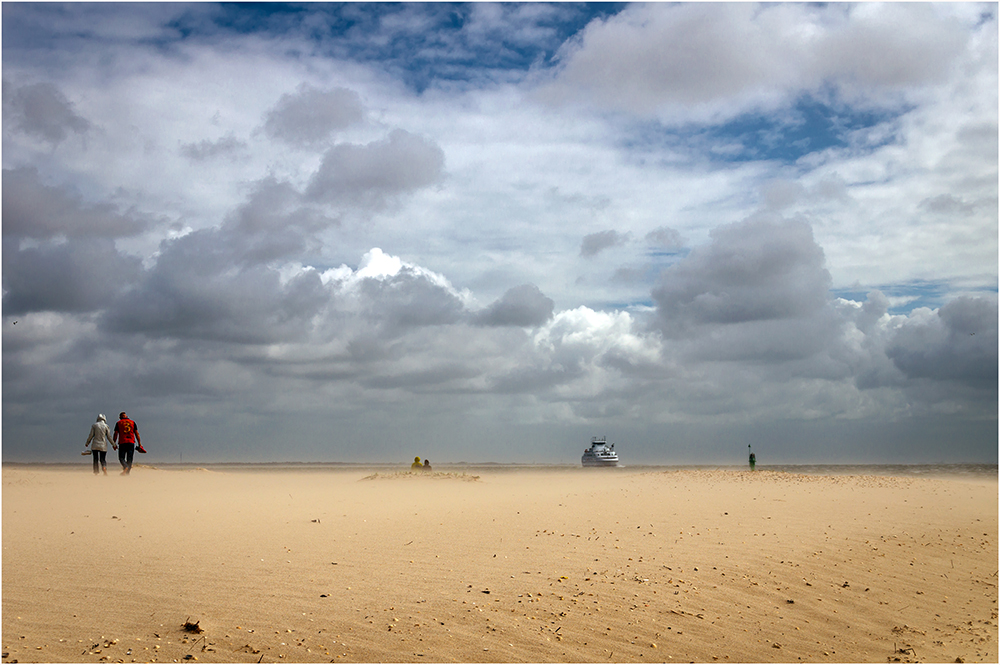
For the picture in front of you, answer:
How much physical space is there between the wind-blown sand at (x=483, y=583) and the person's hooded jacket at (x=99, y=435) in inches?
238

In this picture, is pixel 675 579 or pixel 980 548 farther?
pixel 980 548

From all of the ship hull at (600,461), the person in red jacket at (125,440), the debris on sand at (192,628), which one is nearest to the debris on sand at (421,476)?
the person in red jacket at (125,440)

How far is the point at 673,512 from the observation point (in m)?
14.7

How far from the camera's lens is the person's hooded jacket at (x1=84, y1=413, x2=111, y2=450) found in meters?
21.0

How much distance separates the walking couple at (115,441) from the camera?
830 inches

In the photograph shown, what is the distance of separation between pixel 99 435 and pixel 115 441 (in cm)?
55

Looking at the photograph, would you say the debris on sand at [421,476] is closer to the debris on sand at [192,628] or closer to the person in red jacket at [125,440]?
the person in red jacket at [125,440]

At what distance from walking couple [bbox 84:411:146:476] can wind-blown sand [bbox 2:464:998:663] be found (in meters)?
6.08

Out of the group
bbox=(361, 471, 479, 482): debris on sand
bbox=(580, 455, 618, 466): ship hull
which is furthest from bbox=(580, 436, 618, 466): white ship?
bbox=(361, 471, 479, 482): debris on sand

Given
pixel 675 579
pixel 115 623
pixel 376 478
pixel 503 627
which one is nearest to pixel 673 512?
pixel 675 579

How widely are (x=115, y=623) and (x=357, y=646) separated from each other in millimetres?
2498

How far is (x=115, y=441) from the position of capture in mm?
21625

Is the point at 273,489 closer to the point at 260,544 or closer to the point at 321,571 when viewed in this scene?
the point at 260,544

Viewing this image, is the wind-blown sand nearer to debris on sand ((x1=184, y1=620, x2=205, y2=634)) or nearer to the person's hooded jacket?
debris on sand ((x1=184, y1=620, x2=205, y2=634))
